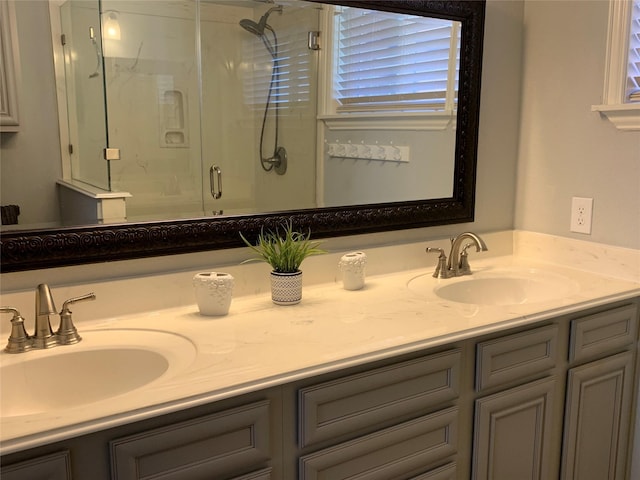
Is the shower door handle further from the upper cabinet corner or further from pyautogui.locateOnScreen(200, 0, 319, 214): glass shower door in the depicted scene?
the upper cabinet corner

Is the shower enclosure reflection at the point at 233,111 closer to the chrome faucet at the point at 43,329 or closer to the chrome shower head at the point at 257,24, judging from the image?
the chrome shower head at the point at 257,24

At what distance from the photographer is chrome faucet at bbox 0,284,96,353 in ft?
4.11

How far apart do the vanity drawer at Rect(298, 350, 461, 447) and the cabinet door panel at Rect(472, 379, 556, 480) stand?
0.53 feet

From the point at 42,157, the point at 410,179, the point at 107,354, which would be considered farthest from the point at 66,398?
the point at 410,179

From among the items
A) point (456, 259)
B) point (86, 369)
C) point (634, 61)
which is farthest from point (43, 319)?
point (634, 61)

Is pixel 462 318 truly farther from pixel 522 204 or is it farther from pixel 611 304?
pixel 522 204

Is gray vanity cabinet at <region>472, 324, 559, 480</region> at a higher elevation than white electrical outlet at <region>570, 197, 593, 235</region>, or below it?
below

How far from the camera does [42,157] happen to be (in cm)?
134

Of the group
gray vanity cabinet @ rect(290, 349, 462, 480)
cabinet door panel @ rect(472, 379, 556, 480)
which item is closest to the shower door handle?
gray vanity cabinet @ rect(290, 349, 462, 480)

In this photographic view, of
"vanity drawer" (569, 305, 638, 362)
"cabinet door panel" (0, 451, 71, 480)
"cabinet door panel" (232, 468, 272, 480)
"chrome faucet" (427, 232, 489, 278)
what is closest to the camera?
"cabinet door panel" (0, 451, 71, 480)

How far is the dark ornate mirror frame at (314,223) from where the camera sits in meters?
1.37

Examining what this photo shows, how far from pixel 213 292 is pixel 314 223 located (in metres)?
0.41

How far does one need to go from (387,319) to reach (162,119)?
2.39 ft

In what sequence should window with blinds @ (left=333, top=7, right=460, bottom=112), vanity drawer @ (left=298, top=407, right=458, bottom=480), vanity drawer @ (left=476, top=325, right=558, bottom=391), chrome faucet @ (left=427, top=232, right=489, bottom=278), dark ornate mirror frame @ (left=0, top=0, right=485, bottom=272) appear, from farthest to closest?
chrome faucet @ (left=427, top=232, right=489, bottom=278) < window with blinds @ (left=333, top=7, right=460, bottom=112) < vanity drawer @ (left=476, top=325, right=558, bottom=391) < dark ornate mirror frame @ (left=0, top=0, right=485, bottom=272) < vanity drawer @ (left=298, top=407, right=458, bottom=480)
